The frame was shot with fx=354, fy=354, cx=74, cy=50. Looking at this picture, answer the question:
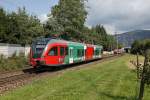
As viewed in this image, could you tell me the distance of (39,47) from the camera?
28953 mm

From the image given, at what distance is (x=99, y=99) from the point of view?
1319 centimetres

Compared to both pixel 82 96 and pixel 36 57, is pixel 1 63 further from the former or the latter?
pixel 82 96

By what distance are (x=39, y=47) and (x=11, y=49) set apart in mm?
16733

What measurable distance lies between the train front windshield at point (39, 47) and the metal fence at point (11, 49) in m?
12.3

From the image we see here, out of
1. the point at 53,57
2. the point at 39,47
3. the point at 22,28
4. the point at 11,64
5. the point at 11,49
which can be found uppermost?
the point at 22,28

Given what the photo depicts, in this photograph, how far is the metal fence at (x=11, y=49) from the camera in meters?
42.3

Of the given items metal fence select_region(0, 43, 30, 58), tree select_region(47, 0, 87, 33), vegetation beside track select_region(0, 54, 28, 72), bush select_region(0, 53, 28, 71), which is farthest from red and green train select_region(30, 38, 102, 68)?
tree select_region(47, 0, 87, 33)

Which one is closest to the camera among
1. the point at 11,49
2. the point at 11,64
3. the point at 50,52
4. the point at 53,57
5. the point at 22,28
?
the point at 50,52

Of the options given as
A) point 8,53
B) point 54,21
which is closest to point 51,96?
point 8,53

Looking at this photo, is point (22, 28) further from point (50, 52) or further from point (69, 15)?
point (50, 52)

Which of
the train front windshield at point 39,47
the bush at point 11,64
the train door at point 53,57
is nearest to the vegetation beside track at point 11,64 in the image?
the bush at point 11,64

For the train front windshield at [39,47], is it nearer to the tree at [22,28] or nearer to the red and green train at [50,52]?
the red and green train at [50,52]

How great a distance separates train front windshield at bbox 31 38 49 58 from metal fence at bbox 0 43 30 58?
12349 mm

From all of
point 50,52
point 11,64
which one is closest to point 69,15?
point 11,64
